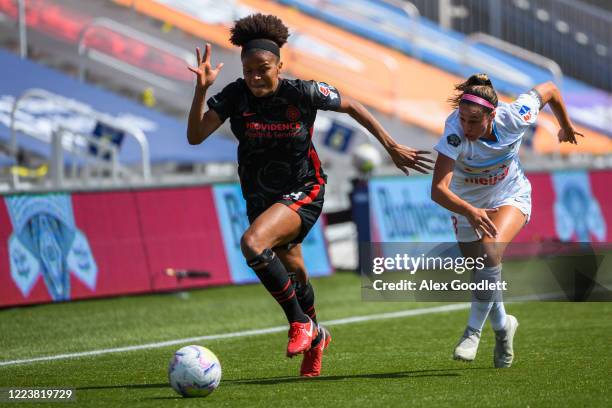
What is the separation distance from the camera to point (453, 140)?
790 centimetres

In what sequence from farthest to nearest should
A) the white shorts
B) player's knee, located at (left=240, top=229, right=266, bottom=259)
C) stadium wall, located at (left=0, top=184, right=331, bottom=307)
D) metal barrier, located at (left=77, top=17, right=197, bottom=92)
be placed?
1. metal barrier, located at (left=77, top=17, right=197, bottom=92)
2. stadium wall, located at (left=0, top=184, right=331, bottom=307)
3. the white shorts
4. player's knee, located at (left=240, top=229, right=266, bottom=259)

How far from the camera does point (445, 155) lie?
309 inches

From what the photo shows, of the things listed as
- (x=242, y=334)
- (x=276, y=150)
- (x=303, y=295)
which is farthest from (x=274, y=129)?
(x=242, y=334)

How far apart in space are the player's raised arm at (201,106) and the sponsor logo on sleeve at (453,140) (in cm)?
153

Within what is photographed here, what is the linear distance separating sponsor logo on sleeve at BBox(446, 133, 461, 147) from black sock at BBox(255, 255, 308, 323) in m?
1.39

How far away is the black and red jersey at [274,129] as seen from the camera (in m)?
7.87

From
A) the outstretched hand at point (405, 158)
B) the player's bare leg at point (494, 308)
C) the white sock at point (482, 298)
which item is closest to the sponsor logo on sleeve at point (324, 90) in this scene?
the outstretched hand at point (405, 158)

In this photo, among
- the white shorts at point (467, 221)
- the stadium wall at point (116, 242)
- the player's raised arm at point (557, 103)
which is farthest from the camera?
the stadium wall at point (116, 242)

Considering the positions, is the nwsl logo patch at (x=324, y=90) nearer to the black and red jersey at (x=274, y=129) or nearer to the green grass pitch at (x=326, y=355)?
the black and red jersey at (x=274, y=129)

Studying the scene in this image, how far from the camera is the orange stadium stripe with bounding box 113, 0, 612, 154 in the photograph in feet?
71.3

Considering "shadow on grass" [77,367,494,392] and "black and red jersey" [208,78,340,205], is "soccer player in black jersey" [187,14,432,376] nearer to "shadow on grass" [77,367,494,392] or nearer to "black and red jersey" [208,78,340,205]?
"black and red jersey" [208,78,340,205]

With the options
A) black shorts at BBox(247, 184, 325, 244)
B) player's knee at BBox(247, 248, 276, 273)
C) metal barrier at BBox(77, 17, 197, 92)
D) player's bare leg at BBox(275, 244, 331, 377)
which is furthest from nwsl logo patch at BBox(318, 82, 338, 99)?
metal barrier at BBox(77, 17, 197, 92)

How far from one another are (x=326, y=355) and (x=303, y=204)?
163 centimetres

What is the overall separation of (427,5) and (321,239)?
1383 centimetres
